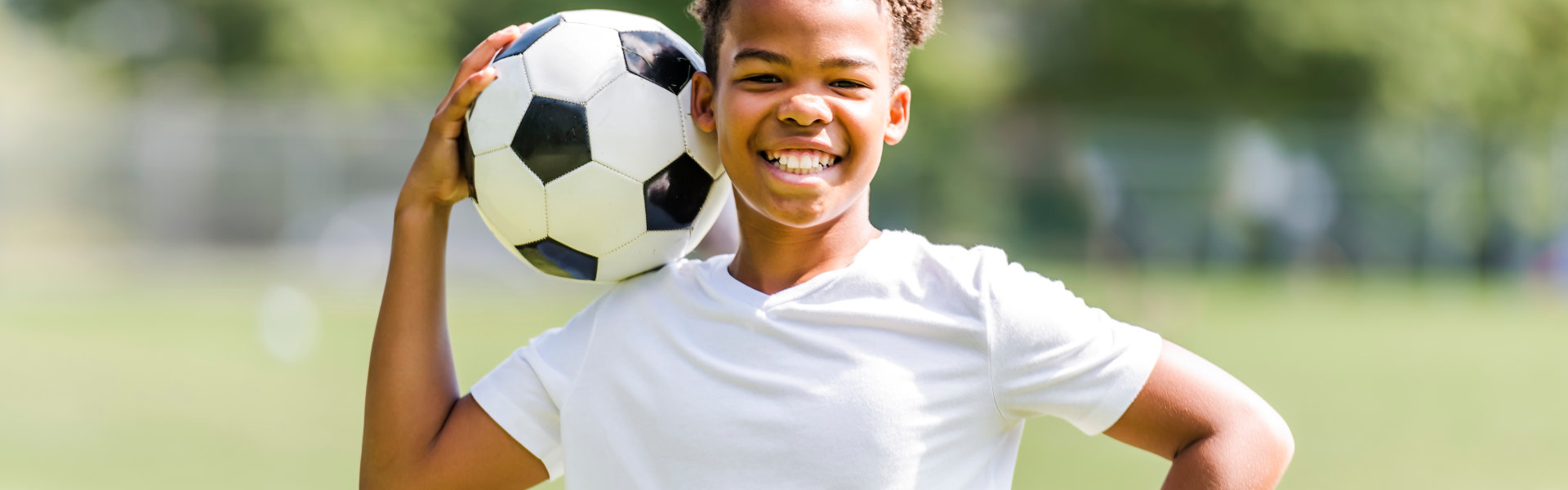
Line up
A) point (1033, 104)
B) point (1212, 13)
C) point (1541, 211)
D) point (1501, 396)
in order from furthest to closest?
point (1033, 104)
point (1212, 13)
point (1541, 211)
point (1501, 396)

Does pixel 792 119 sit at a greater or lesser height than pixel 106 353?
greater

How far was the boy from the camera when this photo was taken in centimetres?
192

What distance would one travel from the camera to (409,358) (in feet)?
6.92

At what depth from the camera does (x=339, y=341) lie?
34.9 ft

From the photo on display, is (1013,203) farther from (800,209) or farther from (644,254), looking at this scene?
(800,209)

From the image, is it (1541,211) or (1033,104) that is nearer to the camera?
(1541,211)

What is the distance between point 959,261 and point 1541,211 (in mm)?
20980

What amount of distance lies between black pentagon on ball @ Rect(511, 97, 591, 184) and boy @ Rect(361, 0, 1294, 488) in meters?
0.10

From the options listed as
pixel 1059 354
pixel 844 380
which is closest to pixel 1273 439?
pixel 1059 354

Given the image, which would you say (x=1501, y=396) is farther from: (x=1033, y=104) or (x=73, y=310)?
(x=1033, y=104)

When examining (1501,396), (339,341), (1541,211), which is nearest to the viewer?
(1501,396)

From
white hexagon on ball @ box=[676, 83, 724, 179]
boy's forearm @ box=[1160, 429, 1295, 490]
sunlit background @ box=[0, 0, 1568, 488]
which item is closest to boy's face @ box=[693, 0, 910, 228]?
white hexagon on ball @ box=[676, 83, 724, 179]

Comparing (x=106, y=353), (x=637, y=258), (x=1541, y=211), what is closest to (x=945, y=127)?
(x=1541, y=211)

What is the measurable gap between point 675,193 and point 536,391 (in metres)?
0.37
